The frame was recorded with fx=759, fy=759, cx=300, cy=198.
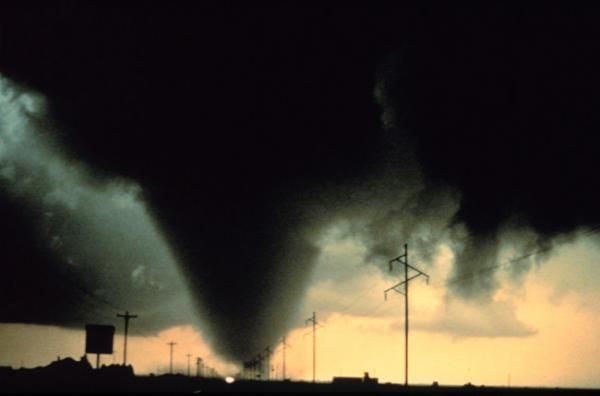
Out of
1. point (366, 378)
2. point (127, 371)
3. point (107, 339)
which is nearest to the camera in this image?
point (107, 339)

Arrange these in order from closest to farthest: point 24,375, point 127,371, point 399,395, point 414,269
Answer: point 399,395 < point 414,269 < point 24,375 < point 127,371

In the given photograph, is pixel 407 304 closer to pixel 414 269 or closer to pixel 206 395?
pixel 414 269

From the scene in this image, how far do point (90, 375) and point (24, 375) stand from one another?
10.3 meters

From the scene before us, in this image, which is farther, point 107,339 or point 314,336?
point 314,336

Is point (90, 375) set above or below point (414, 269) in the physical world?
below

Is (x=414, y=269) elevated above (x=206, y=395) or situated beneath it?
elevated above

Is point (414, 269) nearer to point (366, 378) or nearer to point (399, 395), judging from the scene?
point (399, 395)

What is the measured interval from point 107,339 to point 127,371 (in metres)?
47.5

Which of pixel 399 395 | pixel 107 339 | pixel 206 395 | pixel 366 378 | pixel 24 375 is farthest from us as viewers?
pixel 366 378

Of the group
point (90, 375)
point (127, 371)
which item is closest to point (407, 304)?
point (90, 375)

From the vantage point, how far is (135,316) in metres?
163

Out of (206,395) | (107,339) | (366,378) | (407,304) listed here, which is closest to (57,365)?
(107,339)

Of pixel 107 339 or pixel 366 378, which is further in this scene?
pixel 366 378

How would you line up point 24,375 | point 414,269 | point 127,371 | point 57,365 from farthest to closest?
point 127,371 → point 57,365 → point 24,375 → point 414,269
